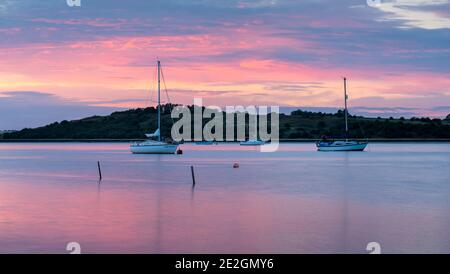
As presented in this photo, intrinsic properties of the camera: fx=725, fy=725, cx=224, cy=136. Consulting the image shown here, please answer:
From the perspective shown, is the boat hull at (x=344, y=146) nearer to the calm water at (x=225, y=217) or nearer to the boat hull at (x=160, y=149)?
the boat hull at (x=160, y=149)

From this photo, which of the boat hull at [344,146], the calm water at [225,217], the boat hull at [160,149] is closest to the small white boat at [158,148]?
the boat hull at [160,149]

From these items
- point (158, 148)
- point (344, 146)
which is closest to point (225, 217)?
point (158, 148)

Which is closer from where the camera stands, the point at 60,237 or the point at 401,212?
the point at 60,237

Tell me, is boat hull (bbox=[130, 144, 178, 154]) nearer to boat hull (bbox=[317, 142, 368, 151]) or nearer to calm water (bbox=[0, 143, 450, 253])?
boat hull (bbox=[317, 142, 368, 151])

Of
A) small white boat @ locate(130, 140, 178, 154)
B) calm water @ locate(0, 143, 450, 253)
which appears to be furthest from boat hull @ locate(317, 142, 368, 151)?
calm water @ locate(0, 143, 450, 253)

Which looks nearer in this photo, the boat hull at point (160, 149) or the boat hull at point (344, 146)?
the boat hull at point (160, 149)

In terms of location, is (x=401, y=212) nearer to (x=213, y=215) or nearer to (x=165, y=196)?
(x=213, y=215)

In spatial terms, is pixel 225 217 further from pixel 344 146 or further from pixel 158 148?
pixel 344 146

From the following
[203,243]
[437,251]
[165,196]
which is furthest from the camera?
[165,196]

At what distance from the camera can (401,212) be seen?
3225 centimetres
